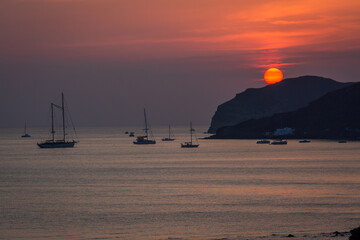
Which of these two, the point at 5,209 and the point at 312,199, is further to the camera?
the point at 312,199

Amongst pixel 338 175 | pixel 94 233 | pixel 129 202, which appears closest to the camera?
pixel 94 233

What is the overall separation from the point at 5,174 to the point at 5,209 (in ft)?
123

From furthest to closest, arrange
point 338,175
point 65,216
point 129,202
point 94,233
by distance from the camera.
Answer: point 338,175 < point 129,202 < point 65,216 < point 94,233

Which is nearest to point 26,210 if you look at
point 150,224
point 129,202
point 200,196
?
point 129,202

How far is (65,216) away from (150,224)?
23.5 feet

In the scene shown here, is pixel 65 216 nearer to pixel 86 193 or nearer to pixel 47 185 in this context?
pixel 86 193

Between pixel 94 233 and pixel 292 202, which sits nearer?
pixel 94 233

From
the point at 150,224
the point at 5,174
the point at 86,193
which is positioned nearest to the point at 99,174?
the point at 5,174

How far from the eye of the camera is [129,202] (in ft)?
170

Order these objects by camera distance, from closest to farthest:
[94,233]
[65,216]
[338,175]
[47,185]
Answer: [94,233] → [65,216] → [47,185] → [338,175]

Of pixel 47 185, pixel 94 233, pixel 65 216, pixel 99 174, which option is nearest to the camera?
pixel 94 233

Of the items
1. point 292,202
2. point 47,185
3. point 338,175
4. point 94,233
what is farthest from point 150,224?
point 338,175

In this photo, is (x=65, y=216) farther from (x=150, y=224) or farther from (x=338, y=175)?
(x=338, y=175)

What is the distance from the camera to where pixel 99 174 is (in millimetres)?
82750
